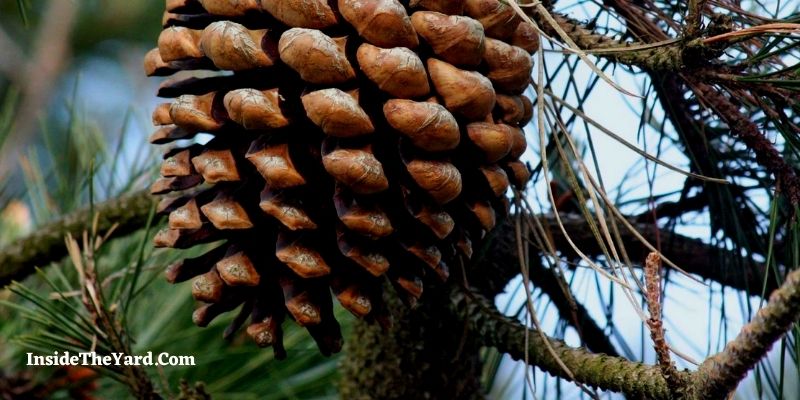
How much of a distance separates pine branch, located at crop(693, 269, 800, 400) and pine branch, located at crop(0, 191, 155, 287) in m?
0.64

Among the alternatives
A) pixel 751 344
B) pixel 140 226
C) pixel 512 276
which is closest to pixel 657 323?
pixel 751 344

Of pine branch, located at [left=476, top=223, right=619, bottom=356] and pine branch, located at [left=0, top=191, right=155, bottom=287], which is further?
pine branch, located at [left=0, top=191, right=155, bottom=287]

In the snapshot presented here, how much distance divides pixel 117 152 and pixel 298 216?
0.61 m

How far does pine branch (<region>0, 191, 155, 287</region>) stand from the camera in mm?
917

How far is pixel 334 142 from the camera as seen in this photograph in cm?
55

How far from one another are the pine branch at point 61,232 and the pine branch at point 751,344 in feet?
2.10

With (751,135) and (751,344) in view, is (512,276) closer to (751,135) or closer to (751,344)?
(751,135)

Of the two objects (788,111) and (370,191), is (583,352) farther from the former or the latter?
(788,111)

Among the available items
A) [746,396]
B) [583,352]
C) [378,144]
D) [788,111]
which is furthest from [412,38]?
[746,396]

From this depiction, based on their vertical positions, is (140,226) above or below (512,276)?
below

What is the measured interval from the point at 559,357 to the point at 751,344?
0.66ft

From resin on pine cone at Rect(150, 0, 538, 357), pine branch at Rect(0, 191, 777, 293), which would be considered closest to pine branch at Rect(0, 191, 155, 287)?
pine branch at Rect(0, 191, 777, 293)

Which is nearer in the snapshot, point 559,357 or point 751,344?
point 751,344

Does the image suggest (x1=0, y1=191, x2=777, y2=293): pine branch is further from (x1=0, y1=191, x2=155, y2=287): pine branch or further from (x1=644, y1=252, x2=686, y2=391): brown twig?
(x1=644, y1=252, x2=686, y2=391): brown twig
